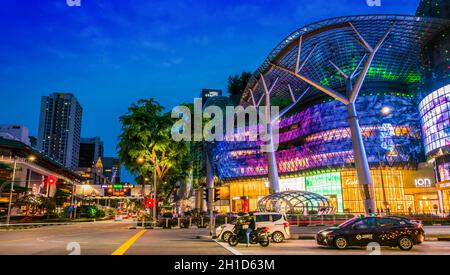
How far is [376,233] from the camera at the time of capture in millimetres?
15188

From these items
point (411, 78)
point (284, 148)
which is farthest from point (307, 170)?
point (411, 78)

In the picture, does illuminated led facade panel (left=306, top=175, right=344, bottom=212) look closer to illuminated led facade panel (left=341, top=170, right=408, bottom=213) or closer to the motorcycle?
illuminated led facade panel (left=341, top=170, right=408, bottom=213)

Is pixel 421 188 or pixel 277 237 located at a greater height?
pixel 421 188

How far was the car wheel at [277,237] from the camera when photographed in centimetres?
1907

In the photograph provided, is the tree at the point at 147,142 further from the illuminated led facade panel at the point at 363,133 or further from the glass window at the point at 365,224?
the illuminated led facade panel at the point at 363,133

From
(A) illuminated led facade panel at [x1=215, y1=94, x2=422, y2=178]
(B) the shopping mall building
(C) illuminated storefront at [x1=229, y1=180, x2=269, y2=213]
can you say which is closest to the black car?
(B) the shopping mall building

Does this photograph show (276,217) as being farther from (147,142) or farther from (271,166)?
(271,166)

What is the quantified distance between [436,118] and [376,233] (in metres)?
46.9

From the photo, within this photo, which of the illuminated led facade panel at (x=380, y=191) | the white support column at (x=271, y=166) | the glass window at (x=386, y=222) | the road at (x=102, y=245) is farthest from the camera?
the illuminated led facade panel at (x=380, y=191)

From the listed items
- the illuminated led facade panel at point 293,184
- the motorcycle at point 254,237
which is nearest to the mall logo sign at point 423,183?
the illuminated led facade panel at point 293,184

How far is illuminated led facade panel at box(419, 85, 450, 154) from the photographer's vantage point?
50.9 meters

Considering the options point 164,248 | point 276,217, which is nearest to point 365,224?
point 276,217

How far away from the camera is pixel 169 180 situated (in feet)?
154

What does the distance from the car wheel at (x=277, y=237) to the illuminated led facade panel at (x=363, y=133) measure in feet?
148
